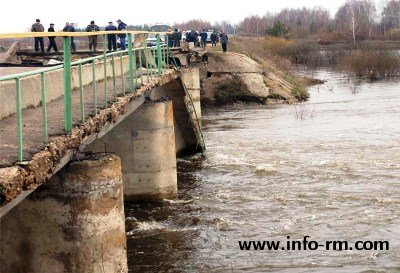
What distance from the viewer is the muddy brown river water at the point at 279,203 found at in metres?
12.1

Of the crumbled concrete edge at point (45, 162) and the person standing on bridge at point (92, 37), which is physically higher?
the person standing on bridge at point (92, 37)

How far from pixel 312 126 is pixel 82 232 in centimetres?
2138

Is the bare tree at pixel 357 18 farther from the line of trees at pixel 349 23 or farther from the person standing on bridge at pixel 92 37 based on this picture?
the person standing on bridge at pixel 92 37

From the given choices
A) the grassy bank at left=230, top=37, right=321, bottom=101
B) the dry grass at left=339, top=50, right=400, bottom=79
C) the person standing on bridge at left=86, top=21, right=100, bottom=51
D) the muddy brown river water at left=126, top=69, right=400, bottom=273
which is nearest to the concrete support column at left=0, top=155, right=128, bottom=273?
the muddy brown river water at left=126, top=69, right=400, bottom=273

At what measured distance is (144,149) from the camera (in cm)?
1628

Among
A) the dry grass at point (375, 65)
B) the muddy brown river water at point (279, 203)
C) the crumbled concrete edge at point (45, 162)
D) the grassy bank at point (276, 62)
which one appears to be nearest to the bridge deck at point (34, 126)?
the crumbled concrete edge at point (45, 162)

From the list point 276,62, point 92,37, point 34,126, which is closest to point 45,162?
point 34,126

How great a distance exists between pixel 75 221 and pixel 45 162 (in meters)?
1.26

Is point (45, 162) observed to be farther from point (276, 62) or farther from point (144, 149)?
point (276, 62)

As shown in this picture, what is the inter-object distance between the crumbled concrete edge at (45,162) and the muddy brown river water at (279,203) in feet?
10.5

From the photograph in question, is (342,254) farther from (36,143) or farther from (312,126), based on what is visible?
(312,126)

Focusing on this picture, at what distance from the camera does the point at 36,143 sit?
303 inches

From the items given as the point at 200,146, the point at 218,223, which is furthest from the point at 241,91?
the point at 218,223

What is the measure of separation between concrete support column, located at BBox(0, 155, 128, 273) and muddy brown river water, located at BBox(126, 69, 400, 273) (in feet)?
10.7
